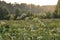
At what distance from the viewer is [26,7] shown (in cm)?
1155

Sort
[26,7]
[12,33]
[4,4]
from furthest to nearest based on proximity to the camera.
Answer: [26,7], [4,4], [12,33]

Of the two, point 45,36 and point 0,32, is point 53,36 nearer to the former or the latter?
point 45,36

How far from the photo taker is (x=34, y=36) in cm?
411

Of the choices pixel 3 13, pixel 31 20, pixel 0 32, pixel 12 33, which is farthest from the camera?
pixel 3 13

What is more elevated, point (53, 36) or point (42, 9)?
point (53, 36)

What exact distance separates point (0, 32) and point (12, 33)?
16.2 inches

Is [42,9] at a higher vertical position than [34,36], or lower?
lower

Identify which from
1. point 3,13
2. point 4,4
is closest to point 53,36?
point 3,13

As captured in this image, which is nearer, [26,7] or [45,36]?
[45,36]

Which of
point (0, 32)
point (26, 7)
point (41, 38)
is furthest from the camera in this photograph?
point (26, 7)

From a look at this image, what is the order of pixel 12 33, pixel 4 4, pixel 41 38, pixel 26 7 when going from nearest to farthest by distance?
pixel 41 38 < pixel 12 33 < pixel 4 4 < pixel 26 7

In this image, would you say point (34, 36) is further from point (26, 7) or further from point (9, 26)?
point (26, 7)

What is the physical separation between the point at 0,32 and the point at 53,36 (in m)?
1.16

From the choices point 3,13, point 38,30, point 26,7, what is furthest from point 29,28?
point 26,7
